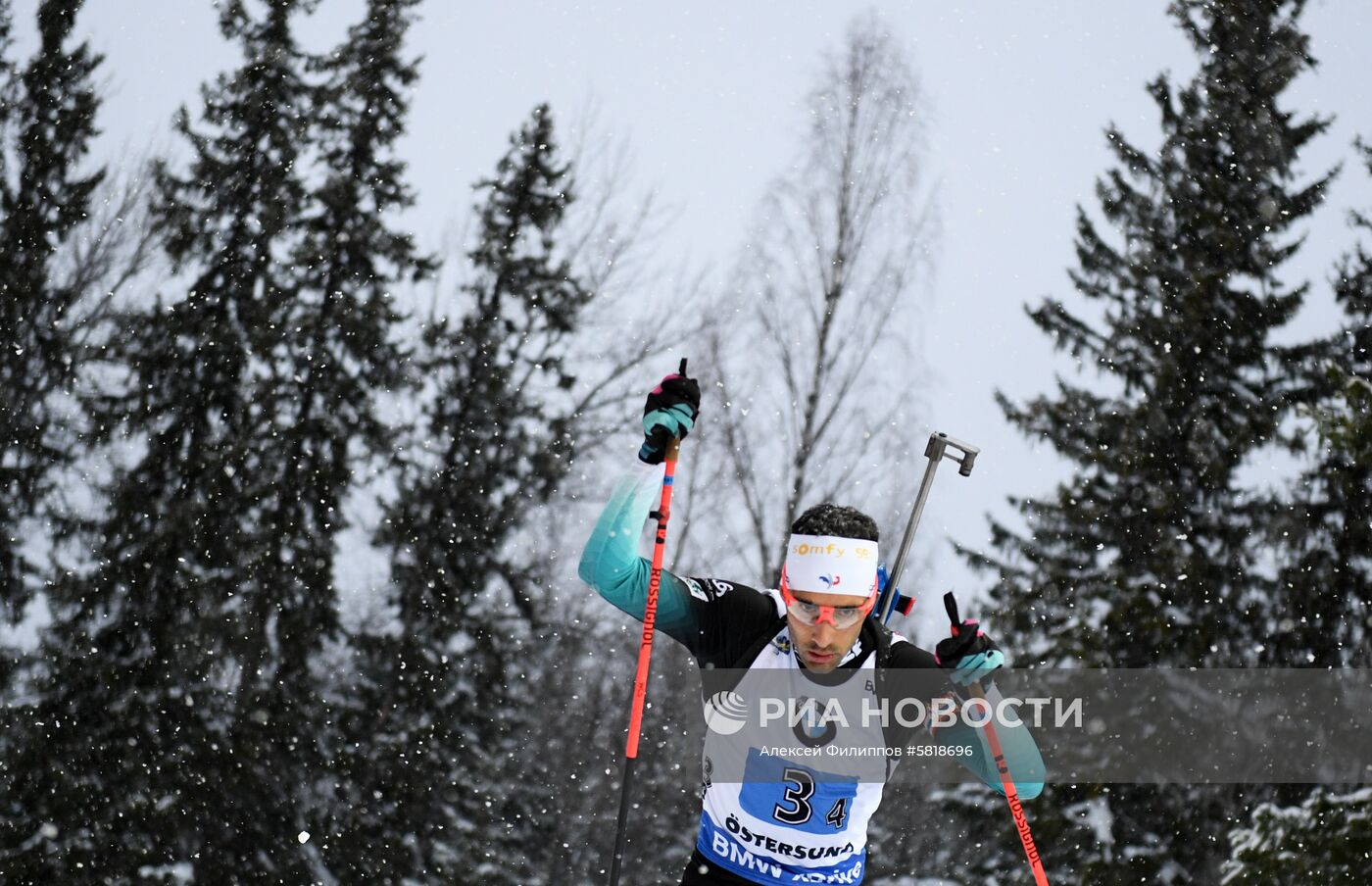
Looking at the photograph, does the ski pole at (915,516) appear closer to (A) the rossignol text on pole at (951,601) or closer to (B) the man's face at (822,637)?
(A) the rossignol text on pole at (951,601)

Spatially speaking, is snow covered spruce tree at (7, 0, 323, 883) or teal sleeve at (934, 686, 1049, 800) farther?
snow covered spruce tree at (7, 0, 323, 883)

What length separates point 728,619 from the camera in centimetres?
404

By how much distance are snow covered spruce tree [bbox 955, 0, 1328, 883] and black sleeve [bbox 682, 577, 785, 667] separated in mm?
10363

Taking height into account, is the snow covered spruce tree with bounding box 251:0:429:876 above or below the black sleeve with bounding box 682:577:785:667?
above

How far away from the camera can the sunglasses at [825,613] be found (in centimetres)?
384

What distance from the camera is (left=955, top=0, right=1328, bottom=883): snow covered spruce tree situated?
13.6 meters

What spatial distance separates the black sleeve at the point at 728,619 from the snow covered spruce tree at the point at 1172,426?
10.4m

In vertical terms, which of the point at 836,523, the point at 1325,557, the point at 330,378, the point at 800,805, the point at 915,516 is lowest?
the point at 800,805

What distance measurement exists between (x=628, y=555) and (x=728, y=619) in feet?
1.29
